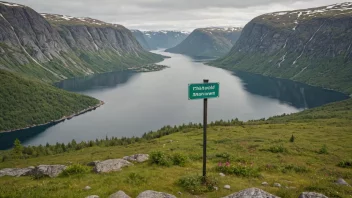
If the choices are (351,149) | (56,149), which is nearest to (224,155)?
(351,149)

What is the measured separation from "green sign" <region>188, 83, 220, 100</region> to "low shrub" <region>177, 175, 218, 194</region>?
654 cm

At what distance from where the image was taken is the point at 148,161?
31.4 m

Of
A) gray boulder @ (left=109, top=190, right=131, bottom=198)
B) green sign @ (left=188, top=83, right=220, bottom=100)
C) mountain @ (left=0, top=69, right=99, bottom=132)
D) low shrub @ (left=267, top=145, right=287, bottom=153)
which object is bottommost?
mountain @ (left=0, top=69, right=99, bottom=132)

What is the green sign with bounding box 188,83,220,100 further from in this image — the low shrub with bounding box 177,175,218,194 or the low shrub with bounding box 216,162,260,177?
the low shrub with bounding box 216,162,260,177

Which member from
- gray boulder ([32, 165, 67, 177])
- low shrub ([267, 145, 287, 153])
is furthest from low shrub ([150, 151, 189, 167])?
low shrub ([267, 145, 287, 153])

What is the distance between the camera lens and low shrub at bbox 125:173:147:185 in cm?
2255

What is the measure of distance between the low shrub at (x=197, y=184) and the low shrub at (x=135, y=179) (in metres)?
2.86

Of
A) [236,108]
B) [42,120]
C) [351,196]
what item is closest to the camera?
[351,196]

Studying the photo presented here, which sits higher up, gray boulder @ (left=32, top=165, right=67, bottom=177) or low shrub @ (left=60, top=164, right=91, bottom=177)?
low shrub @ (left=60, top=164, right=91, bottom=177)

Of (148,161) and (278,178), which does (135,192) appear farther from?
(278,178)

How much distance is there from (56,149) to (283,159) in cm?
7981

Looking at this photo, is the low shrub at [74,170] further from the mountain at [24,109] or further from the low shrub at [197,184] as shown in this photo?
the mountain at [24,109]

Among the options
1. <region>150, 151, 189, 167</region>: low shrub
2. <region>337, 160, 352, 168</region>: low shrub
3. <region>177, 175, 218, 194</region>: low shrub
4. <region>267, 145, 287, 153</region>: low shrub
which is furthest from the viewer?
<region>267, 145, 287, 153</region>: low shrub

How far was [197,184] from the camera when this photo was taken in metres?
21.8
